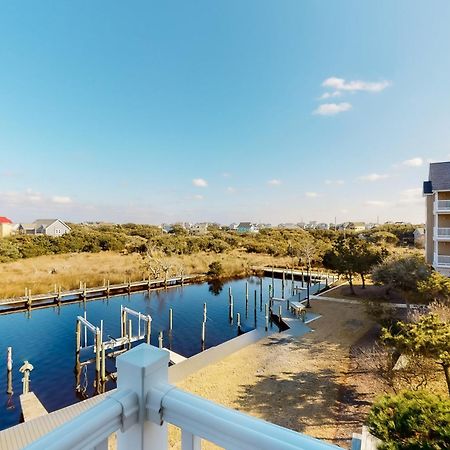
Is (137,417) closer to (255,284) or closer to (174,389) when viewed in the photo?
(174,389)

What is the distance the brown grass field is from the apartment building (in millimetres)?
13479

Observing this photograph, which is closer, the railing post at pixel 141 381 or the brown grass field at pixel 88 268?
the railing post at pixel 141 381

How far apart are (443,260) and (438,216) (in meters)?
2.02

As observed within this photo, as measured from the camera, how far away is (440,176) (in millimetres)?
14086

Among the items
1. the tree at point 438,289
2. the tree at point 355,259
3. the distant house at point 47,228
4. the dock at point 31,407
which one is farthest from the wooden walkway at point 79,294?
the distant house at point 47,228

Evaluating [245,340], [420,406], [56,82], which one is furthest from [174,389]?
[56,82]

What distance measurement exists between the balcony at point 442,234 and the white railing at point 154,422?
15.8 metres

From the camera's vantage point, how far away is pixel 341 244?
17.0 meters

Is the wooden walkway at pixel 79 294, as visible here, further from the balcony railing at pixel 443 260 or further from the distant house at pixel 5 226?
the distant house at pixel 5 226

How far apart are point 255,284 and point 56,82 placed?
1635 cm

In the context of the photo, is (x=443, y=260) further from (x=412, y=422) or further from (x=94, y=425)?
(x=94, y=425)

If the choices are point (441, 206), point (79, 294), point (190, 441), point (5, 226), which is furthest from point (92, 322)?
point (5, 226)

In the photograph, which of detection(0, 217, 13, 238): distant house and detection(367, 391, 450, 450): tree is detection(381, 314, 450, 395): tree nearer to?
detection(367, 391, 450, 450): tree

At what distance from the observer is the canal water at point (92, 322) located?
8406 millimetres
